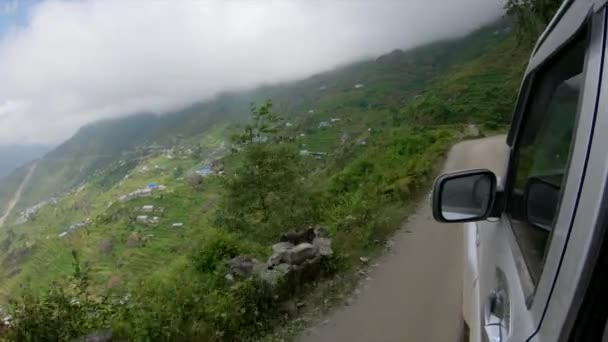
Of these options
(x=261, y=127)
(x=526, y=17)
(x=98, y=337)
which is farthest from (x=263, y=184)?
(x=526, y=17)

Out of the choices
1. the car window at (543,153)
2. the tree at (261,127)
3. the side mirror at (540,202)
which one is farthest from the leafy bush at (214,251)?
the side mirror at (540,202)

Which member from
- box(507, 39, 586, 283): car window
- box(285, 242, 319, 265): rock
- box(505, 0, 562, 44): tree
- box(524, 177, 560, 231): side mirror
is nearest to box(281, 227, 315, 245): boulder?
box(285, 242, 319, 265): rock

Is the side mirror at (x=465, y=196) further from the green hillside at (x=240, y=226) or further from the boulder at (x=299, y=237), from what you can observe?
the boulder at (x=299, y=237)

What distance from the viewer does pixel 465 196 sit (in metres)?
1.91

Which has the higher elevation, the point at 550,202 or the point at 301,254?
the point at 550,202

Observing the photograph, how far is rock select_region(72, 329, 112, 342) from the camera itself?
398cm

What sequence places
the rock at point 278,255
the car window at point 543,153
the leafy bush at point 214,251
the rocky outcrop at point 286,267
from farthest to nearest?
the leafy bush at point 214,251
the rock at point 278,255
the rocky outcrop at point 286,267
the car window at point 543,153

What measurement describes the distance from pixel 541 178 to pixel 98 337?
13.0 ft

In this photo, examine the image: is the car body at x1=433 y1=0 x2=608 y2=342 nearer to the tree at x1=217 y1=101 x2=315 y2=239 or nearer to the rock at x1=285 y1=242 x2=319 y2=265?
the rock at x1=285 y1=242 x2=319 y2=265

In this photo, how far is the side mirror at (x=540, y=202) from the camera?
3.86ft

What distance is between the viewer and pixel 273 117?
11625 mm

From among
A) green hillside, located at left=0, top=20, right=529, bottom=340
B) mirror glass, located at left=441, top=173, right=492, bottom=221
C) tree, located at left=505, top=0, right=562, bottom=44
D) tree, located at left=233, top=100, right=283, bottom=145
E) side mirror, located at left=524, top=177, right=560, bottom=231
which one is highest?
tree, located at left=505, top=0, right=562, bottom=44

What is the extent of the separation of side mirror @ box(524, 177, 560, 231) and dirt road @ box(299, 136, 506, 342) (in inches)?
91.4

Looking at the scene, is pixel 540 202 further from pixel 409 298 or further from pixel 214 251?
pixel 214 251
